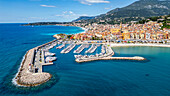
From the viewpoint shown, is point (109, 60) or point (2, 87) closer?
point (2, 87)

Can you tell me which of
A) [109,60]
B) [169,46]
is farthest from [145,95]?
[169,46]

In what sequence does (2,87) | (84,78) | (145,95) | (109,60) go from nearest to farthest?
(145,95) → (2,87) → (84,78) → (109,60)

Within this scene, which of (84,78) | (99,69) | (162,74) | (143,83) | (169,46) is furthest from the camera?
(169,46)

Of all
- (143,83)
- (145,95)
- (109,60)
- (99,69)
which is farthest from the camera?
(109,60)

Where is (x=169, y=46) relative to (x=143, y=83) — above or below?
above

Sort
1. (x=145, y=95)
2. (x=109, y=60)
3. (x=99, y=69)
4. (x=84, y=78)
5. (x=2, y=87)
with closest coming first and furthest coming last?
(x=145, y=95)
(x=2, y=87)
(x=84, y=78)
(x=99, y=69)
(x=109, y=60)

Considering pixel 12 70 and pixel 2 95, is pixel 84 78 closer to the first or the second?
pixel 2 95

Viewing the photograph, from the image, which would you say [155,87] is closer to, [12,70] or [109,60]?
[109,60]

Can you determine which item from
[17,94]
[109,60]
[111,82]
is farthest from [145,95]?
[17,94]

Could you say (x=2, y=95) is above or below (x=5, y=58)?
below
